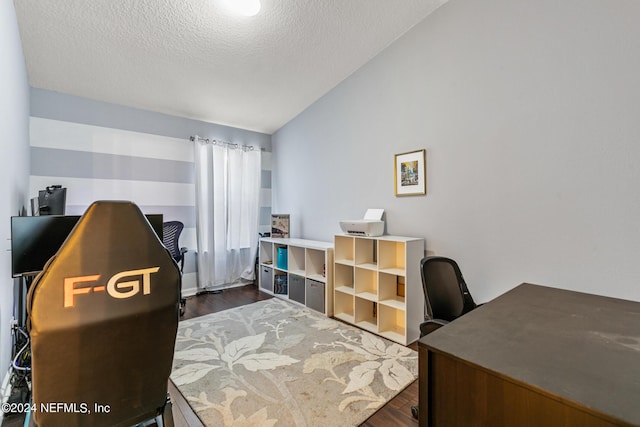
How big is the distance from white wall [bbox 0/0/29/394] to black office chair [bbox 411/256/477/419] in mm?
2559

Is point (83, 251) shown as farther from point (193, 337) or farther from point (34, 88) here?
point (34, 88)

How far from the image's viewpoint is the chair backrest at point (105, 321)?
0.81 metres

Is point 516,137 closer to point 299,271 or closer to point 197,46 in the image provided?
point 299,271

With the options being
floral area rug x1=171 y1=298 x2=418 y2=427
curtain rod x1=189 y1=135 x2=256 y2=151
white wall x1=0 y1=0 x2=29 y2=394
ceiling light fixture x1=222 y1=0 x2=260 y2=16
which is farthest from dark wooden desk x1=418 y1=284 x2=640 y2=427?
curtain rod x1=189 y1=135 x2=256 y2=151

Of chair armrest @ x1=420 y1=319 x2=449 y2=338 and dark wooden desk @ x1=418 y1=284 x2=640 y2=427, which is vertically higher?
dark wooden desk @ x1=418 y1=284 x2=640 y2=427

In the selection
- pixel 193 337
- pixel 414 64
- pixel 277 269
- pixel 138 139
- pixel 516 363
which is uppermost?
pixel 414 64

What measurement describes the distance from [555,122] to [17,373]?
167 inches

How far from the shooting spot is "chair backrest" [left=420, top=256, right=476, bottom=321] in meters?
1.80

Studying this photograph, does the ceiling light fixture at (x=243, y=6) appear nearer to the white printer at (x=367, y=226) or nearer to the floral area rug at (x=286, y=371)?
the white printer at (x=367, y=226)

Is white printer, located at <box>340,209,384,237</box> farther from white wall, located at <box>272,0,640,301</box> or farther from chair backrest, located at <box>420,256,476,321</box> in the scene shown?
chair backrest, located at <box>420,256,476,321</box>

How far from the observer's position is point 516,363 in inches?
35.6

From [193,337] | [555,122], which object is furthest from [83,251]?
[555,122]

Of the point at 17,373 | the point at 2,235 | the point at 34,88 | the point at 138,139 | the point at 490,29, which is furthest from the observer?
the point at 138,139

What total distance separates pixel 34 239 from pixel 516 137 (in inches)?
136
